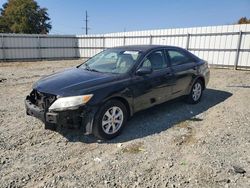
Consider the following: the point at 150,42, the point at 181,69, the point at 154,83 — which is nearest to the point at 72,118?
the point at 154,83

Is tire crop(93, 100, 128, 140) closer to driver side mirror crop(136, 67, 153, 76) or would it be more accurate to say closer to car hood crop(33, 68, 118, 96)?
car hood crop(33, 68, 118, 96)

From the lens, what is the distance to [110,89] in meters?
3.71

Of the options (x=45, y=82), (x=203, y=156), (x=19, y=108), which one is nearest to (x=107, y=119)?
(x=45, y=82)

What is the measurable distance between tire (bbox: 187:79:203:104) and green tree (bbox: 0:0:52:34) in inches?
1303

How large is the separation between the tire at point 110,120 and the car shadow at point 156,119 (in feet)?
0.45

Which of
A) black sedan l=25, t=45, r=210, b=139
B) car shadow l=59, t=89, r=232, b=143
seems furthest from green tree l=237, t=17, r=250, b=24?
black sedan l=25, t=45, r=210, b=139

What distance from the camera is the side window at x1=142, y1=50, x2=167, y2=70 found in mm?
4454

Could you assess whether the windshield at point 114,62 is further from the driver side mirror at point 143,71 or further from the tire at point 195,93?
the tire at point 195,93

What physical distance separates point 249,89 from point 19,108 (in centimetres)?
696

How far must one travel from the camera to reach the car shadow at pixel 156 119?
13.1 ft

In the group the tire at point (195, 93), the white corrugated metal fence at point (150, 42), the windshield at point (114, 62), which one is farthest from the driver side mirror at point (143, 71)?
the white corrugated metal fence at point (150, 42)

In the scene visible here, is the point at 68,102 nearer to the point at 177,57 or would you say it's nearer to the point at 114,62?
the point at 114,62

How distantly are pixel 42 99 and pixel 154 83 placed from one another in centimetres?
204

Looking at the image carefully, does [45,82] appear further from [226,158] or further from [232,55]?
[232,55]
